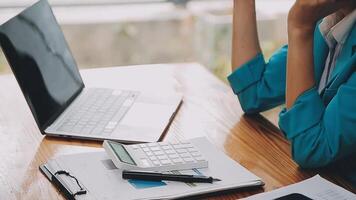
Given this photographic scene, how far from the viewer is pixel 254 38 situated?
1411 millimetres

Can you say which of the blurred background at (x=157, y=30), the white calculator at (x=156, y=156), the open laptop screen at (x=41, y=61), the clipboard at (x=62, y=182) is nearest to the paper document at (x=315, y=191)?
the white calculator at (x=156, y=156)

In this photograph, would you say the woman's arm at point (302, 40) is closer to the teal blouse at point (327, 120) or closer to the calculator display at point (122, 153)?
the teal blouse at point (327, 120)

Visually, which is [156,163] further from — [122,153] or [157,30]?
[157,30]

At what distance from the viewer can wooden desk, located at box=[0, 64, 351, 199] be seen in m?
1.04

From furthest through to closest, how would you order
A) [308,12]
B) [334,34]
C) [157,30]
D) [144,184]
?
[157,30], [334,34], [308,12], [144,184]

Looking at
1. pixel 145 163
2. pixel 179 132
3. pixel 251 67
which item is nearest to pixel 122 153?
pixel 145 163

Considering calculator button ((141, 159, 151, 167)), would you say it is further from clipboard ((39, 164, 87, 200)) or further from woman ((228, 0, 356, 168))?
woman ((228, 0, 356, 168))

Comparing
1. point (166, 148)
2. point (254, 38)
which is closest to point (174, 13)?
point (254, 38)

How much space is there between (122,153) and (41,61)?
1.09 feet

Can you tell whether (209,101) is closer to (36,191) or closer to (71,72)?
(71,72)

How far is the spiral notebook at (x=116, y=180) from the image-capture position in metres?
0.95

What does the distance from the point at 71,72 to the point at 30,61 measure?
21 centimetres

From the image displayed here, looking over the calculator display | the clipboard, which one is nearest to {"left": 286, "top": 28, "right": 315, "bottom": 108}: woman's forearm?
the calculator display

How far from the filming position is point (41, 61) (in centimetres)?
125
